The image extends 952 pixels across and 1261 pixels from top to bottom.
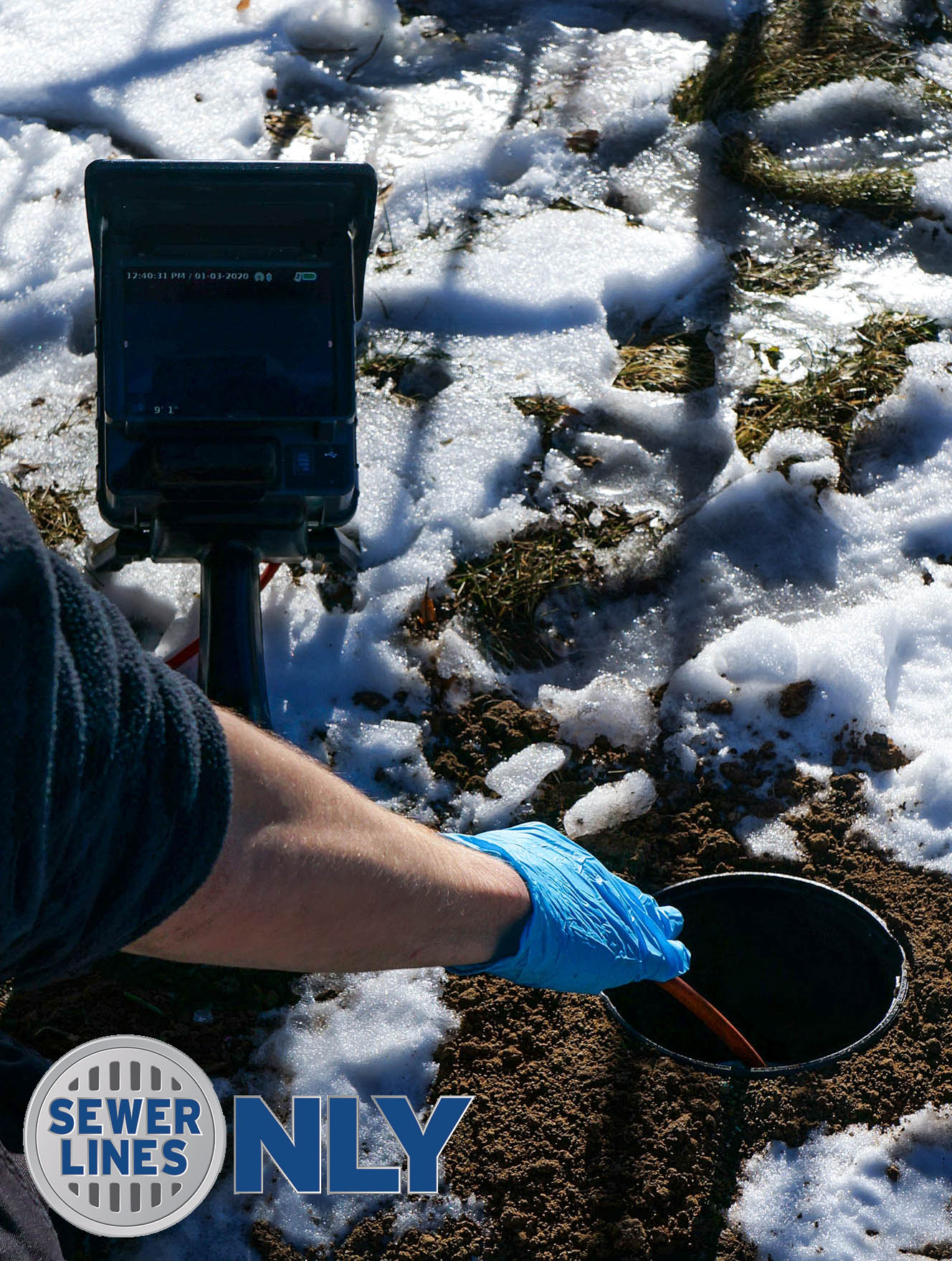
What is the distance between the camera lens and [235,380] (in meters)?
1.75

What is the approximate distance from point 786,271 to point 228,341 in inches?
64.0

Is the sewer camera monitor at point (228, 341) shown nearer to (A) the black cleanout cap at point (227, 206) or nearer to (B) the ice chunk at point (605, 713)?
(A) the black cleanout cap at point (227, 206)

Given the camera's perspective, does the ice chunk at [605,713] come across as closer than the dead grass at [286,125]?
Yes

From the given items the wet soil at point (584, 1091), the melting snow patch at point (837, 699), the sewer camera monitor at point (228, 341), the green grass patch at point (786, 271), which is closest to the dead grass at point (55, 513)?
the sewer camera monitor at point (228, 341)

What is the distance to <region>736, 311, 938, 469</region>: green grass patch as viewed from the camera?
248cm

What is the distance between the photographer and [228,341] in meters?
1.76

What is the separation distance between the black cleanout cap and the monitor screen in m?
0.05

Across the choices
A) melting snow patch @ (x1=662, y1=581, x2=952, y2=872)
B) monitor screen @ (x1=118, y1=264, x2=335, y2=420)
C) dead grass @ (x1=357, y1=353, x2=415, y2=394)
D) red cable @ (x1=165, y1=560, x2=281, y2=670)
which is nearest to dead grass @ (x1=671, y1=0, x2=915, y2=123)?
dead grass @ (x1=357, y1=353, x2=415, y2=394)

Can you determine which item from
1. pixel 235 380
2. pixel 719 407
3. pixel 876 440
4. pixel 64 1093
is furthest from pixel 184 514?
pixel 876 440

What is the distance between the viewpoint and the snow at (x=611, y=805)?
201cm

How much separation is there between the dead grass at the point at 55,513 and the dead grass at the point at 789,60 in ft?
6.47

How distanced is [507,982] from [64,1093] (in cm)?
69

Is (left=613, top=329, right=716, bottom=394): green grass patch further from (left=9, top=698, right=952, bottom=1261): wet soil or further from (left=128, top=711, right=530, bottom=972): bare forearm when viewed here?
(left=128, top=711, right=530, bottom=972): bare forearm

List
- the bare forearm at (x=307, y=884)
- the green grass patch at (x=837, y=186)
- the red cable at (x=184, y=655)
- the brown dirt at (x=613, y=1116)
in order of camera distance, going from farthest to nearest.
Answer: the green grass patch at (x=837, y=186) < the red cable at (x=184, y=655) < the brown dirt at (x=613, y=1116) < the bare forearm at (x=307, y=884)
